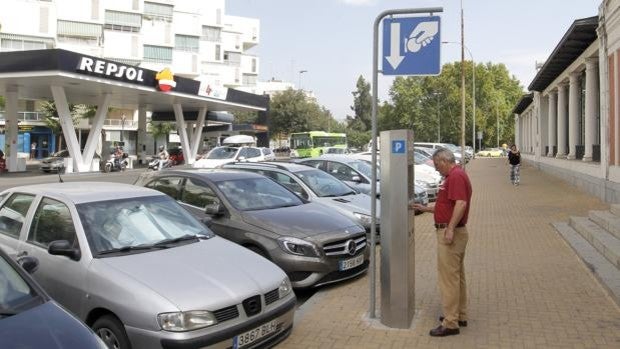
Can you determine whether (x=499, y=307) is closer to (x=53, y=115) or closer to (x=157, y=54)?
(x=53, y=115)

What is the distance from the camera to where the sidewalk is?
5094 mm

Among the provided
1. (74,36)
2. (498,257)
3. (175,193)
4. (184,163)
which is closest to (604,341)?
(498,257)

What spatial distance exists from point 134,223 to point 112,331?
130 centimetres

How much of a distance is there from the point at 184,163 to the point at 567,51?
28.7m

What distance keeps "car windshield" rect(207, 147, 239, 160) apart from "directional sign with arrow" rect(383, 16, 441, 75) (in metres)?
20.8

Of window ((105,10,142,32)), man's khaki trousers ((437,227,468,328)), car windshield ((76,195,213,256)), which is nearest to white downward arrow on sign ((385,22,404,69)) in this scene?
man's khaki trousers ((437,227,468,328))

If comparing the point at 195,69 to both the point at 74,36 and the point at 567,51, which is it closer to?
the point at 74,36

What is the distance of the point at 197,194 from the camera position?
7.63 m

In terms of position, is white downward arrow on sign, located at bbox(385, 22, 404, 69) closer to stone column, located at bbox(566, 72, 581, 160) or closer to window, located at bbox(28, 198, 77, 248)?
window, located at bbox(28, 198, 77, 248)

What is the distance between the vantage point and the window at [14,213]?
5.54m

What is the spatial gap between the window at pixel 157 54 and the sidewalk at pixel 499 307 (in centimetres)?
5578

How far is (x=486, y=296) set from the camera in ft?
21.5

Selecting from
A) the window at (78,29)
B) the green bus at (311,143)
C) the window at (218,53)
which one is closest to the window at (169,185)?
the green bus at (311,143)

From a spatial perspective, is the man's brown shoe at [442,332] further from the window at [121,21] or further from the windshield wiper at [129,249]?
the window at [121,21]
